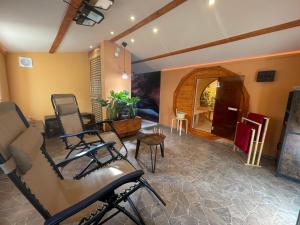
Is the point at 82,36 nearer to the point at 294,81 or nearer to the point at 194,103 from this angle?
the point at 194,103

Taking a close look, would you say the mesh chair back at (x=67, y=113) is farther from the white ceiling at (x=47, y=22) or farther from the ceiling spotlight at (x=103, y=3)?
the ceiling spotlight at (x=103, y=3)

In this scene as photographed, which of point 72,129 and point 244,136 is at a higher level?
point 72,129

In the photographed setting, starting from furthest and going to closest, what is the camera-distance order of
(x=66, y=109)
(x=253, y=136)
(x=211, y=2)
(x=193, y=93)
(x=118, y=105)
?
(x=193, y=93) → (x=118, y=105) → (x=253, y=136) → (x=66, y=109) → (x=211, y=2)

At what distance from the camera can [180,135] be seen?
436 centimetres

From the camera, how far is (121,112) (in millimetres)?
3930

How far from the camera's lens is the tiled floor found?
1.57 m

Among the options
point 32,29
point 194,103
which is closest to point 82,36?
point 32,29

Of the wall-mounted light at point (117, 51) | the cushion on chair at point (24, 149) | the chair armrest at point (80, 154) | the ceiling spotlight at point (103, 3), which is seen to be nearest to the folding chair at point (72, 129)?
the chair armrest at point (80, 154)

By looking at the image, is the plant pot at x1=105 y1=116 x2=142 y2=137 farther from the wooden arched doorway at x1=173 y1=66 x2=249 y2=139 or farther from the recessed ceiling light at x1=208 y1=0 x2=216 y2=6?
the recessed ceiling light at x1=208 y1=0 x2=216 y2=6

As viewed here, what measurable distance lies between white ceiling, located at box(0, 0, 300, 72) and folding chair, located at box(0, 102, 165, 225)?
1926 mm

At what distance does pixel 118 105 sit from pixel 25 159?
2.98 meters

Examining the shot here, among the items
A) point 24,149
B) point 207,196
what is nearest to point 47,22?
point 24,149

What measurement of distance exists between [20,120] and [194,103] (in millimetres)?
4071

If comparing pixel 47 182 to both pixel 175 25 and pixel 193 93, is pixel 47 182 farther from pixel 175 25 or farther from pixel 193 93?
pixel 193 93
